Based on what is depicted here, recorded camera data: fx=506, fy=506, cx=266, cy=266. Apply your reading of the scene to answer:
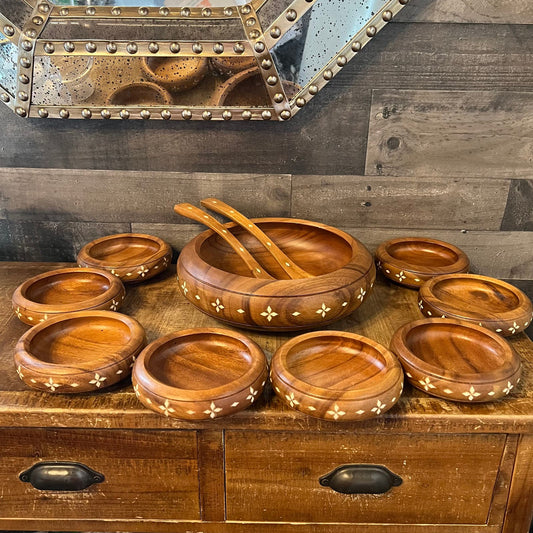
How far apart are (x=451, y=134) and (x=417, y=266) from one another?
25cm

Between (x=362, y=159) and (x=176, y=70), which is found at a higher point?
(x=176, y=70)

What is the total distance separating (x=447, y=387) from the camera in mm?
604

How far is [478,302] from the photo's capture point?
0.80m

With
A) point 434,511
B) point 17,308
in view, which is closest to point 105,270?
point 17,308

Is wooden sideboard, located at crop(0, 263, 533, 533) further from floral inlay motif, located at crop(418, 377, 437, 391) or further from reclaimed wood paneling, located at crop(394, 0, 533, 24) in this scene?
reclaimed wood paneling, located at crop(394, 0, 533, 24)

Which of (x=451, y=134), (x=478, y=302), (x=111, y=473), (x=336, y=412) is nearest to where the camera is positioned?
(x=336, y=412)

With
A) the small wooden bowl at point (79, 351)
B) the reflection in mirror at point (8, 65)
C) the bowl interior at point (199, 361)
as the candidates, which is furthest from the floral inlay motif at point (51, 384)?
the reflection in mirror at point (8, 65)

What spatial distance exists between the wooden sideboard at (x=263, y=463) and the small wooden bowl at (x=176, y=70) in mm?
493

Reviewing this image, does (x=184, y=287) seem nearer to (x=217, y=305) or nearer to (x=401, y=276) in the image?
(x=217, y=305)

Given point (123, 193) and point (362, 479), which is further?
point (123, 193)

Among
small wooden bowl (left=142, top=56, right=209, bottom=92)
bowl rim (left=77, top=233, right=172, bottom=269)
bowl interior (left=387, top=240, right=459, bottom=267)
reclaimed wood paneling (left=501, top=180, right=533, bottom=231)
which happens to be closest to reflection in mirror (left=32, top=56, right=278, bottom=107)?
small wooden bowl (left=142, top=56, right=209, bottom=92)

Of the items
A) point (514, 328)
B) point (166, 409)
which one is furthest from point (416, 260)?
point (166, 409)

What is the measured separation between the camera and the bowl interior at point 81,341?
659 millimetres

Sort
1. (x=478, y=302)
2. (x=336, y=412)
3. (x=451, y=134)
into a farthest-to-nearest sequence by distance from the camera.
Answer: (x=451, y=134) → (x=478, y=302) → (x=336, y=412)
